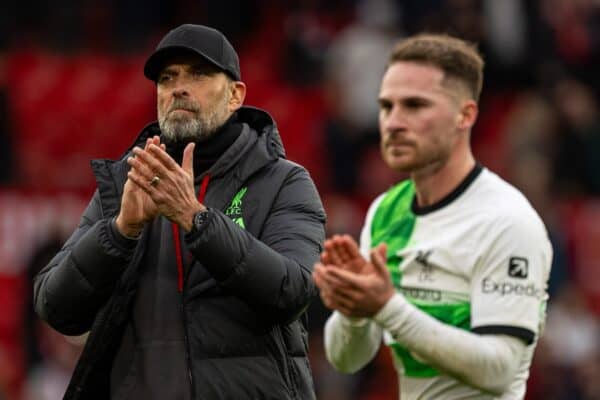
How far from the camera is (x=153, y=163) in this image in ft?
16.3

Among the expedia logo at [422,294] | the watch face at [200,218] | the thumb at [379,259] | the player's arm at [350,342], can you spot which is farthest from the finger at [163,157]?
the expedia logo at [422,294]

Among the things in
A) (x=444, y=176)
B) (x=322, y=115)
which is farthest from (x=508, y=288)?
(x=322, y=115)

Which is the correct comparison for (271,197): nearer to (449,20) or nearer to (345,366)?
(345,366)

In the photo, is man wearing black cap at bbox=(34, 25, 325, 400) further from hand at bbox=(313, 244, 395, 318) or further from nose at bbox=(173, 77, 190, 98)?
hand at bbox=(313, 244, 395, 318)

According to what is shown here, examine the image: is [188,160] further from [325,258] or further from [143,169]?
[325,258]

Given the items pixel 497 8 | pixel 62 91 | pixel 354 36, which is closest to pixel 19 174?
pixel 62 91

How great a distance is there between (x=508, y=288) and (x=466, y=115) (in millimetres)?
797

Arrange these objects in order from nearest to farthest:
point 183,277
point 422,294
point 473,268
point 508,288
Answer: point 183,277 < point 508,288 < point 473,268 < point 422,294

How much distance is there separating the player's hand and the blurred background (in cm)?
522

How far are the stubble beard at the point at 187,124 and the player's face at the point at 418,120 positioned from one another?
0.91 metres

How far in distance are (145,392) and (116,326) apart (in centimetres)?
23

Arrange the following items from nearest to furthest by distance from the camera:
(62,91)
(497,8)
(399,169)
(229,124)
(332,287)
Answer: (332,287) → (229,124) → (399,169) → (62,91) → (497,8)

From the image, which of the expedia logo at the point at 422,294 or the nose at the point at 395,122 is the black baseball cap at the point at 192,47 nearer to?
the nose at the point at 395,122

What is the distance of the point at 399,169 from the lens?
20.0 ft
